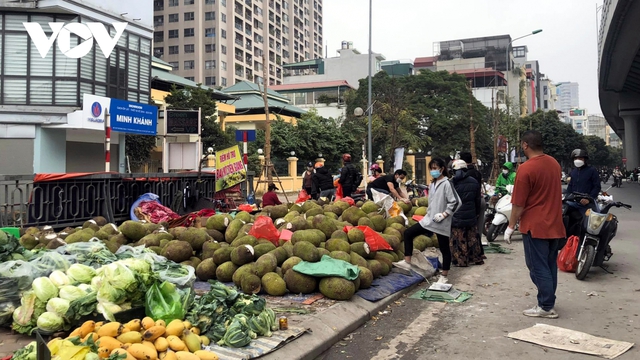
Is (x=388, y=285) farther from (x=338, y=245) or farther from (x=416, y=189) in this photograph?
(x=416, y=189)

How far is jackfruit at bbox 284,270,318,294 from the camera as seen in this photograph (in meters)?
6.16

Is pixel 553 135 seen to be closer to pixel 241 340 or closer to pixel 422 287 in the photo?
pixel 422 287

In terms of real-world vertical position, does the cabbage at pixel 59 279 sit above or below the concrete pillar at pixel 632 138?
below

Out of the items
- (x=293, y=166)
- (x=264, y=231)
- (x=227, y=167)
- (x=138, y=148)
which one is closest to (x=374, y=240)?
(x=264, y=231)

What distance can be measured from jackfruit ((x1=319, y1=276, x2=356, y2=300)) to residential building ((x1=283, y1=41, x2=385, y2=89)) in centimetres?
7197

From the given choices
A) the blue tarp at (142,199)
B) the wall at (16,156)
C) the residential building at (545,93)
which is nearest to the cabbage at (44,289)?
the blue tarp at (142,199)

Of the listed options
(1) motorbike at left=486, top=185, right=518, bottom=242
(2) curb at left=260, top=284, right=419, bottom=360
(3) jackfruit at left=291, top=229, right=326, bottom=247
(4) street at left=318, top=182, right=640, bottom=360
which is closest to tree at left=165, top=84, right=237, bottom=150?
(1) motorbike at left=486, top=185, right=518, bottom=242

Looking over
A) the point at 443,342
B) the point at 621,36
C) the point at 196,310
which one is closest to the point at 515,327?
the point at 443,342

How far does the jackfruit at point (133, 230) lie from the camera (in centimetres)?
771

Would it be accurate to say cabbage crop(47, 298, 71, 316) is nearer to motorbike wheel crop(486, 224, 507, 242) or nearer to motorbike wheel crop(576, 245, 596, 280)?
motorbike wheel crop(576, 245, 596, 280)

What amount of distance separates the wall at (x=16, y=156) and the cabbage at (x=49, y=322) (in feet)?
58.5

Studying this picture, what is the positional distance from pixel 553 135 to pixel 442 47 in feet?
135

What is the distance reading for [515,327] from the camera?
5359 millimetres

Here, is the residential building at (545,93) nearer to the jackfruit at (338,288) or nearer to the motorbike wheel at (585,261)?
the motorbike wheel at (585,261)
